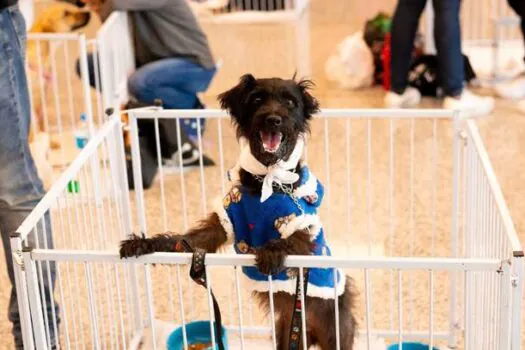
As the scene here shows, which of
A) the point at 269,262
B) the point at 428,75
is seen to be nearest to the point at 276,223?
the point at 269,262

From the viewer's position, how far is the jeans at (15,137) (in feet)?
7.18

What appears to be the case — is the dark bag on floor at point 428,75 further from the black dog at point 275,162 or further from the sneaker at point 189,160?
the black dog at point 275,162

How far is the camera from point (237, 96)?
6.47ft

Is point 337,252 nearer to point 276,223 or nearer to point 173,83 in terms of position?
point 276,223

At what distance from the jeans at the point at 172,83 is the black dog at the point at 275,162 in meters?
1.85

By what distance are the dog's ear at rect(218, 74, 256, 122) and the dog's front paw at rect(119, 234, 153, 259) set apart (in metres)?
0.38

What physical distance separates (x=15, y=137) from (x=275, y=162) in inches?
25.6

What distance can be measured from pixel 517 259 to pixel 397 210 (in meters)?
1.83

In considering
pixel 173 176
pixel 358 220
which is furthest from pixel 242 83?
pixel 173 176

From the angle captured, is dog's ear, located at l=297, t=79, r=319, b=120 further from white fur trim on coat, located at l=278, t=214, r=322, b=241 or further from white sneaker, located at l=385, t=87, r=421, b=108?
white sneaker, located at l=385, t=87, r=421, b=108

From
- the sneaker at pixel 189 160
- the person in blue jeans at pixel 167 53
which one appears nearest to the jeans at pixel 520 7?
the person in blue jeans at pixel 167 53

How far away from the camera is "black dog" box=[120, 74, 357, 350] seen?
73.4 inches

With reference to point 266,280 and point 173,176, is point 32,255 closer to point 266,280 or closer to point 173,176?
point 266,280

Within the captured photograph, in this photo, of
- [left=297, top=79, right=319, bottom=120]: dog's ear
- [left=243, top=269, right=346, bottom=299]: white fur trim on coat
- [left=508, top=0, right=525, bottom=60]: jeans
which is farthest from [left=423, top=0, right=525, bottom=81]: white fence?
[left=243, top=269, right=346, bottom=299]: white fur trim on coat
